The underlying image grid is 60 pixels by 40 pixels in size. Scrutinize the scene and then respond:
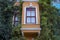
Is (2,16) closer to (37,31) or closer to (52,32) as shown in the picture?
(37,31)

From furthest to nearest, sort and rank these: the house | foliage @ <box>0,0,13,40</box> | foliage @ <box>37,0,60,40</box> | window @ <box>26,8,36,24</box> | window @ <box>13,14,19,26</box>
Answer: window @ <box>13,14,19,26</box>, window @ <box>26,8,36,24</box>, foliage @ <box>0,0,13,40</box>, the house, foliage @ <box>37,0,60,40</box>

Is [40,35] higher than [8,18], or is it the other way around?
[8,18]

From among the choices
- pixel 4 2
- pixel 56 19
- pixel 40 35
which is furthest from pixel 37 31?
pixel 4 2

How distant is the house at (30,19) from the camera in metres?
16.3

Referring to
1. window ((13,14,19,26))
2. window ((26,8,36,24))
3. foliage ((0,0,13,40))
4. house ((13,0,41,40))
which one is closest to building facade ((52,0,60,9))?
house ((13,0,41,40))

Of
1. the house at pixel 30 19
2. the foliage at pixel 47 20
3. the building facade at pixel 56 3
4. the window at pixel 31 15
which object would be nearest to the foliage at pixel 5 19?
the house at pixel 30 19

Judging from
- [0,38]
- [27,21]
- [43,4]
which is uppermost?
[43,4]

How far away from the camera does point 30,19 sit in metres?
16.8

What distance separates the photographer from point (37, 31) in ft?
53.3

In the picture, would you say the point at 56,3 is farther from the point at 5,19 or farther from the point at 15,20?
the point at 5,19

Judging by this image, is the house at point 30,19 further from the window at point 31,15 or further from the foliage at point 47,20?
the foliage at point 47,20

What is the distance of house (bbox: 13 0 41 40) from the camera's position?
16266 millimetres

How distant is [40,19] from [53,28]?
1253mm

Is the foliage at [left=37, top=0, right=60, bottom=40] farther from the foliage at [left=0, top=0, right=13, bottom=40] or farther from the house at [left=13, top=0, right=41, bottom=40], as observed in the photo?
the foliage at [left=0, top=0, right=13, bottom=40]
